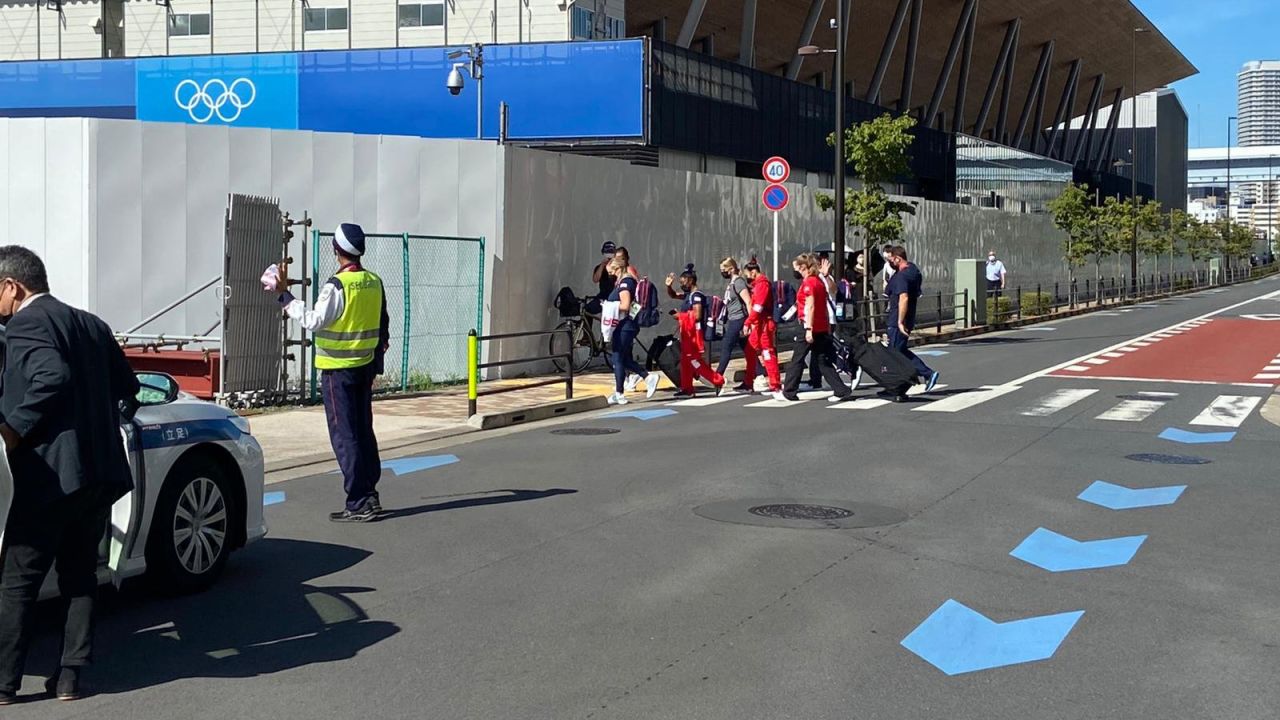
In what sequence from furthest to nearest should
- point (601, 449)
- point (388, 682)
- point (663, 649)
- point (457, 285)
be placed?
point (457, 285) → point (601, 449) → point (663, 649) → point (388, 682)

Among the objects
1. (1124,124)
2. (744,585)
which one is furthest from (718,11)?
(1124,124)

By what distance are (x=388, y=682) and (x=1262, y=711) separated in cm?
339

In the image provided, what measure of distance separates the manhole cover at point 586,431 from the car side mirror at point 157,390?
25.2 feet

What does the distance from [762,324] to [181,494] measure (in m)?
12.3

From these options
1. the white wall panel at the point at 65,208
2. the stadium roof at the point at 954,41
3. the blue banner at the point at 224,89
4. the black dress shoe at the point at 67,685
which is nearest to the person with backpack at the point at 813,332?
the white wall panel at the point at 65,208

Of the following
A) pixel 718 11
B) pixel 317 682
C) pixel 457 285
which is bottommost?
pixel 317 682

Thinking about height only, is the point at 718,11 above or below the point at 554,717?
above

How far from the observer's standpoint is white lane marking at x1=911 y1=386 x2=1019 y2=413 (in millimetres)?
16406

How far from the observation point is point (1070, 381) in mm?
20406

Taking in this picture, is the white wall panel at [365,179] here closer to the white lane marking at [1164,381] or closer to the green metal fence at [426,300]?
the green metal fence at [426,300]

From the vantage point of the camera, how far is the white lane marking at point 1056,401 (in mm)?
16109

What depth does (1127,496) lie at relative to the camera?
33.7 ft

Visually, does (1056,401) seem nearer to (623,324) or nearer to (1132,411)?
(1132,411)

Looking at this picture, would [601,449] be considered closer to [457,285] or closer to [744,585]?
[744,585]
